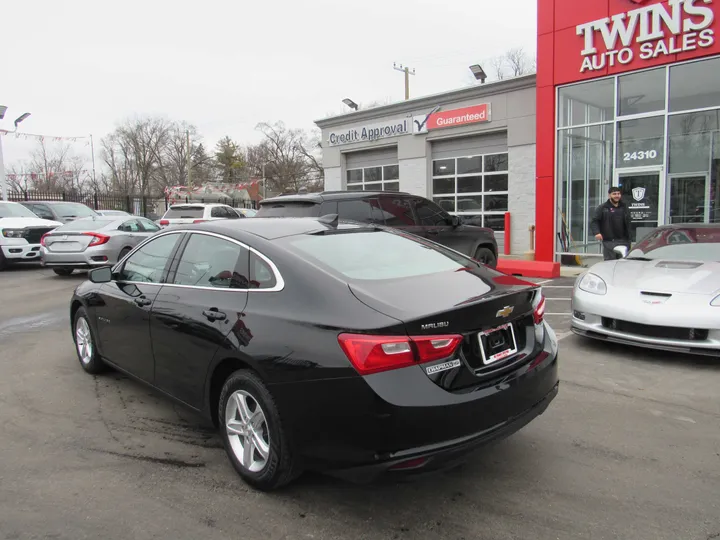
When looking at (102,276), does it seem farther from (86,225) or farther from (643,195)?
(643,195)

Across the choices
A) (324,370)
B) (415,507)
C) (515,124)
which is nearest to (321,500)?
(415,507)

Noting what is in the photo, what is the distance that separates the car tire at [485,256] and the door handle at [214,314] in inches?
267

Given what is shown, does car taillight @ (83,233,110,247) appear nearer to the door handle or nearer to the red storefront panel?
the door handle

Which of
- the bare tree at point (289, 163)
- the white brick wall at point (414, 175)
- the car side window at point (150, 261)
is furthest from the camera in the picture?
the bare tree at point (289, 163)

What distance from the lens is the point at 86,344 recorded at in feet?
16.5

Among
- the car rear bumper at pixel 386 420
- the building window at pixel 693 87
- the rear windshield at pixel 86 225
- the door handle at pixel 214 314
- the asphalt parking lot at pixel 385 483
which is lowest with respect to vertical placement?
the asphalt parking lot at pixel 385 483

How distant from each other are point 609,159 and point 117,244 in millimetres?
11538

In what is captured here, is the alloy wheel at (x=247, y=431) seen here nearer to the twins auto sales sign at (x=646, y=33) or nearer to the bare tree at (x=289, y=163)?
the twins auto sales sign at (x=646, y=33)

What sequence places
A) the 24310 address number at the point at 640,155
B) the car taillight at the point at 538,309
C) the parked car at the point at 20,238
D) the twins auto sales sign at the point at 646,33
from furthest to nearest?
1. the parked car at the point at 20,238
2. the 24310 address number at the point at 640,155
3. the twins auto sales sign at the point at 646,33
4. the car taillight at the point at 538,309

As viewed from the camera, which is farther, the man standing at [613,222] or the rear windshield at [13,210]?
the rear windshield at [13,210]

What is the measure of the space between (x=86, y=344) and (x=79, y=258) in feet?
23.4

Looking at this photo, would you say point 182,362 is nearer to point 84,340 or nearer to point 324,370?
point 324,370

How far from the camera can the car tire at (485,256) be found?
369 inches

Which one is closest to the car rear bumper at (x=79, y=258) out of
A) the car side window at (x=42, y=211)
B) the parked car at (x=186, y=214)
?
the parked car at (x=186, y=214)
